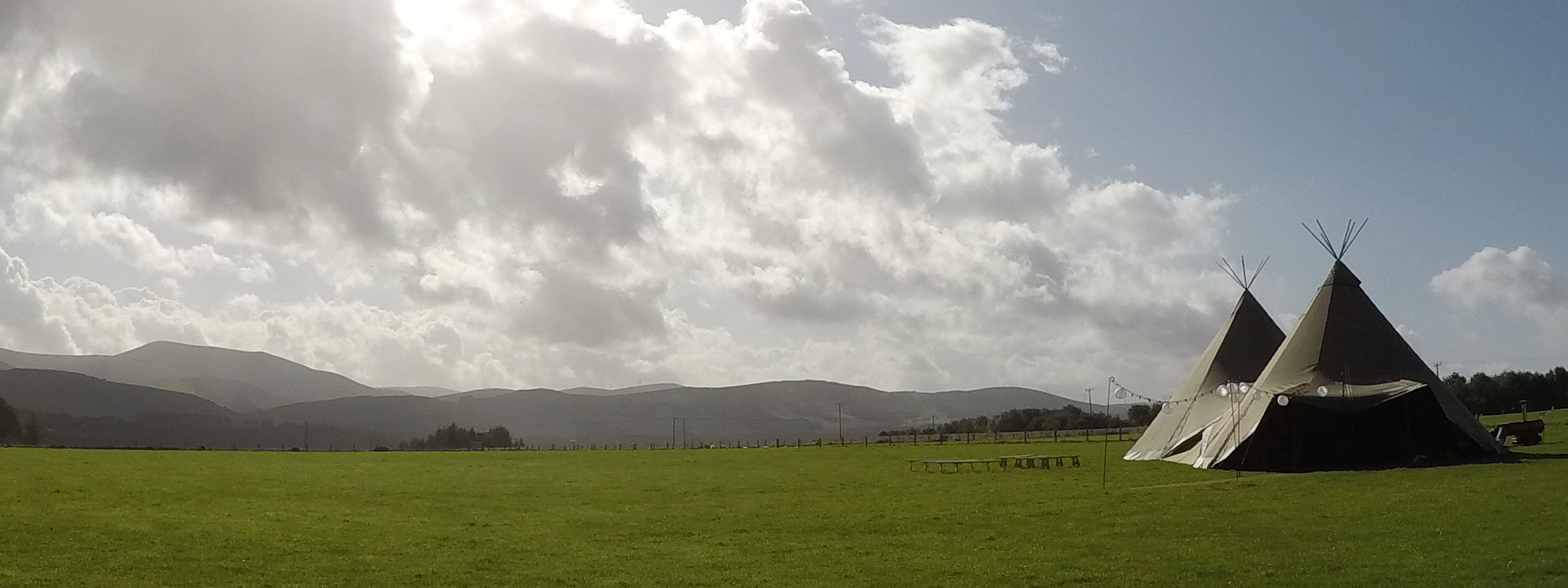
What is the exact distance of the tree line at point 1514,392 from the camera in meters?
101

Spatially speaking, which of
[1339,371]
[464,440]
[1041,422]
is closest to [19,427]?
[464,440]

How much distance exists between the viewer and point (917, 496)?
2880cm

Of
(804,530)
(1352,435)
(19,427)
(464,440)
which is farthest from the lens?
(464,440)

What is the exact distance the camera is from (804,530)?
21719 mm

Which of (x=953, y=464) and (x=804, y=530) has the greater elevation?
(x=953, y=464)

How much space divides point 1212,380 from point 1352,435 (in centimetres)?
1021

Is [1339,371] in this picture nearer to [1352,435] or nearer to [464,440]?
[1352,435]

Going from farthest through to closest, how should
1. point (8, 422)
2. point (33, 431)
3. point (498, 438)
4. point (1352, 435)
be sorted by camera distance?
1. point (498, 438)
2. point (33, 431)
3. point (8, 422)
4. point (1352, 435)

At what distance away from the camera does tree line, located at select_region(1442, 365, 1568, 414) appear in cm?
10131

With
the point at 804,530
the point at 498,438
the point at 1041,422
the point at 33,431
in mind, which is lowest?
the point at 804,530

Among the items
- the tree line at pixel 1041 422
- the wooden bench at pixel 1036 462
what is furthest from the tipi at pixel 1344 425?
the tree line at pixel 1041 422

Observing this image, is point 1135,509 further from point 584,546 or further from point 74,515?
point 74,515

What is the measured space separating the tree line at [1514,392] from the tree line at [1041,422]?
28.6 metres

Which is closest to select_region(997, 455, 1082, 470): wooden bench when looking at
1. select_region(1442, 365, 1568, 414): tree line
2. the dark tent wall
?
the dark tent wall
